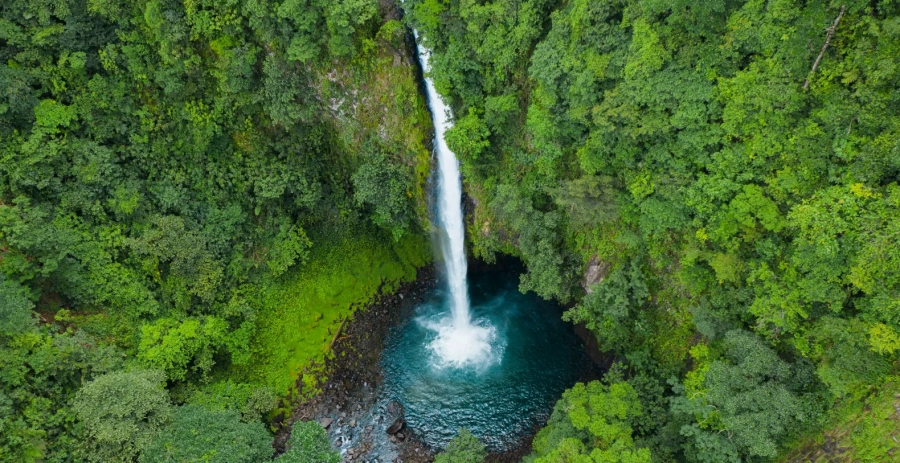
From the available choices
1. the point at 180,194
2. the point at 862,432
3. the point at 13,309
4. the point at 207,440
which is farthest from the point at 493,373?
the point at 13,309

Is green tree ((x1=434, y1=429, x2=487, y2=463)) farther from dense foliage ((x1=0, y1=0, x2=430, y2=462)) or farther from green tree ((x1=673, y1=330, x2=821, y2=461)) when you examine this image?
green tree ((x1=673, y1=330, x2=821, y2=461))

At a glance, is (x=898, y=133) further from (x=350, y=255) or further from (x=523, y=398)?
(x=350, y=255)

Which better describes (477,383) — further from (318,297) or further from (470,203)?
(318,297)

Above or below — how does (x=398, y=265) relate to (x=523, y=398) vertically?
above

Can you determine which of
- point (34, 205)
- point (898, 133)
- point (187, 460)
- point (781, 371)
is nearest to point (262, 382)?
point (187, 460)

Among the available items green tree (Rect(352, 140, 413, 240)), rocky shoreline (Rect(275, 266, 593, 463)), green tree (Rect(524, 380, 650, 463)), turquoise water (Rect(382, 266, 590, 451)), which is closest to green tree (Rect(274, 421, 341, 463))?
rocky shoreline (Rect(275, 266, 593, 463))

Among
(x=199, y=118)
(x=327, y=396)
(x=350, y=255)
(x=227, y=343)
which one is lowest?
(x=327, y=396)
